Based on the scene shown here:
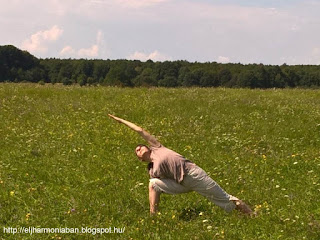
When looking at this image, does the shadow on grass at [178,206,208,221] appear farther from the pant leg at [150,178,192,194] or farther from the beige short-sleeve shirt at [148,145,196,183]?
the beige short-sleeve shirt at [148,145,196,183]

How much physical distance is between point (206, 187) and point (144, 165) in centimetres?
387

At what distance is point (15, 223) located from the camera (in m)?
8.14

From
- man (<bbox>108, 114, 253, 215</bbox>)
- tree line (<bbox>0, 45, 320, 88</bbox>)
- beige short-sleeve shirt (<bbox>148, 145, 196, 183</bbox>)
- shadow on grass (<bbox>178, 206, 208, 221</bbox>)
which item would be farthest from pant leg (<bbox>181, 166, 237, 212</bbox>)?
tree line (<bbox>0, 45, 320, 88</bbox>)

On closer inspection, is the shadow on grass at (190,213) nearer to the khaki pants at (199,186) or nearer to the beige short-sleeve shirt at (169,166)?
the khaki pants at (199,186)

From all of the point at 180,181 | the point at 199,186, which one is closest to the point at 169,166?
the point at 180,181

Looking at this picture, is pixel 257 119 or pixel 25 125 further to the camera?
pixel 257 119

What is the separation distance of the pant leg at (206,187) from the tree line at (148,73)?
49876mm

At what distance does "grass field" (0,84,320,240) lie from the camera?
798 cm

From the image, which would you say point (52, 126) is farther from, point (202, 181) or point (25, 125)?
point (202, 181)

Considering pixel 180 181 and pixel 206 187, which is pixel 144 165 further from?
pixel 206 187

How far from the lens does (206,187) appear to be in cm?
849

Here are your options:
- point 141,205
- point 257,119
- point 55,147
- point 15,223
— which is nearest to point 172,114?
point 257,119

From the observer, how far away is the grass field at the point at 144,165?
314 inches

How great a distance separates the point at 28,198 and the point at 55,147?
4.57 meters
